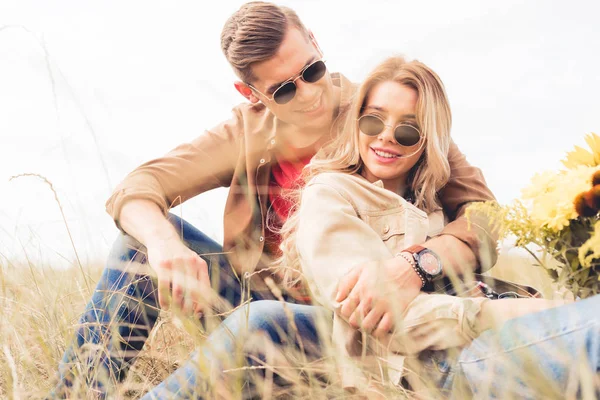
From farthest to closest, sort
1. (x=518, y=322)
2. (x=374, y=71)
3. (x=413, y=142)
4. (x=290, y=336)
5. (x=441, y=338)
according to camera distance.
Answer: (x=374, y=71) → (x=413, y=142) → (x=290, y=336) → (x=441, y=338) → (x=518, y=322)

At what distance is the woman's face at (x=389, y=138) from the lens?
215 cm

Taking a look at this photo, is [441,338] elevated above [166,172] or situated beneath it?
situated beneath

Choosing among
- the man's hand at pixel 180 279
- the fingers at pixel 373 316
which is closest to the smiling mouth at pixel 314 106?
the man's hand at pixel 180 279

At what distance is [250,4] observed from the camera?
117 inches

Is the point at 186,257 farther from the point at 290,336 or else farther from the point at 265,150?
the point at 265,150

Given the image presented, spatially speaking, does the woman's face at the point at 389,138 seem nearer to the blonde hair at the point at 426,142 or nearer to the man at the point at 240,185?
the blonde hair at the point at 426,142

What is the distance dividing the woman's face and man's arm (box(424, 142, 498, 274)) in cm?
27

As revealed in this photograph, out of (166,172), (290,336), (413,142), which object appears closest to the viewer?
(290,336)

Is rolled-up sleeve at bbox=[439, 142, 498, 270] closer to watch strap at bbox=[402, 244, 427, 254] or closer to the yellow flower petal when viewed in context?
watch strap at bbox=[402, 244, 427, 254]

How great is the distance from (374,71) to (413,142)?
0.32m

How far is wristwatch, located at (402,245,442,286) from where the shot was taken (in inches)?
72.1

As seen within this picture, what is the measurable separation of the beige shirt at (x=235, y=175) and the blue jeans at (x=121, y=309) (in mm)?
104

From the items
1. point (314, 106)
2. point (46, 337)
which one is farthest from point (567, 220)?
point (46, 337)

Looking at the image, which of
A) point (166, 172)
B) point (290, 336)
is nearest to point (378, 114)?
point (290, 336)
